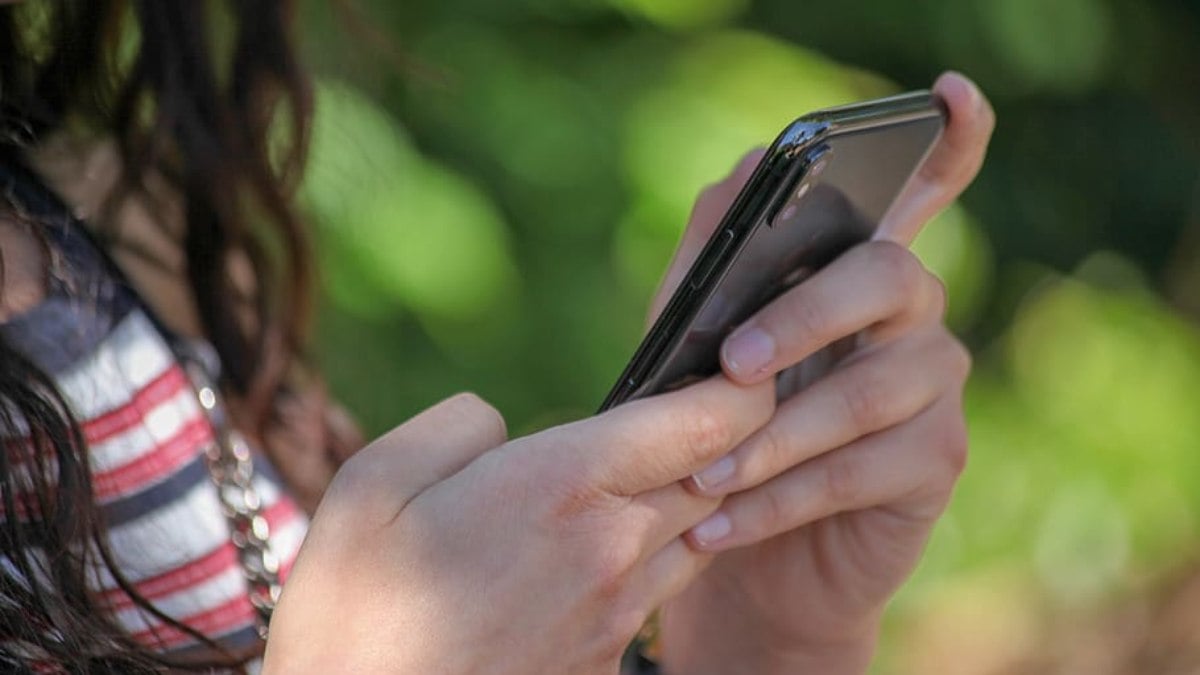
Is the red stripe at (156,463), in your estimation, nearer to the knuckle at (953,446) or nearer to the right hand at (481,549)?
the right hand at (481,549)

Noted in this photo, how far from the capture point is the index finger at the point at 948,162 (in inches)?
38.1

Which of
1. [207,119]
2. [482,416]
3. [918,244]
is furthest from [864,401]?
[918,244]

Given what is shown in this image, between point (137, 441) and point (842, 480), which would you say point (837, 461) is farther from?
point (137, 441)

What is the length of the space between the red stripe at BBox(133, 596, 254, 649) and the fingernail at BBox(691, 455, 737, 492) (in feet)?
1.10

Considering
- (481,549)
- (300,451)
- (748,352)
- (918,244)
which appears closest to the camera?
(481,549)

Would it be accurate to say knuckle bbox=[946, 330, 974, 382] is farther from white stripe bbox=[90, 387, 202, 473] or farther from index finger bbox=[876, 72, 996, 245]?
white stripe bbox=[90, 387, 202, 473]

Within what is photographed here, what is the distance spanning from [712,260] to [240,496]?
41 cm

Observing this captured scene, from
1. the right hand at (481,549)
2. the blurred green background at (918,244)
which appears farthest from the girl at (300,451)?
the blurred green background at (918,244)

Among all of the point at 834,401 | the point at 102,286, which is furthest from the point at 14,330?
the point at 834,401

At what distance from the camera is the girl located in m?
0.75

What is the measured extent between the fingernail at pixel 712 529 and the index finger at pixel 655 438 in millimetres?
52

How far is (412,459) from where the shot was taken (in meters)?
0.77

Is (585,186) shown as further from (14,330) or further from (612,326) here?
(14,330)

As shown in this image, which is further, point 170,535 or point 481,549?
point 170,535
